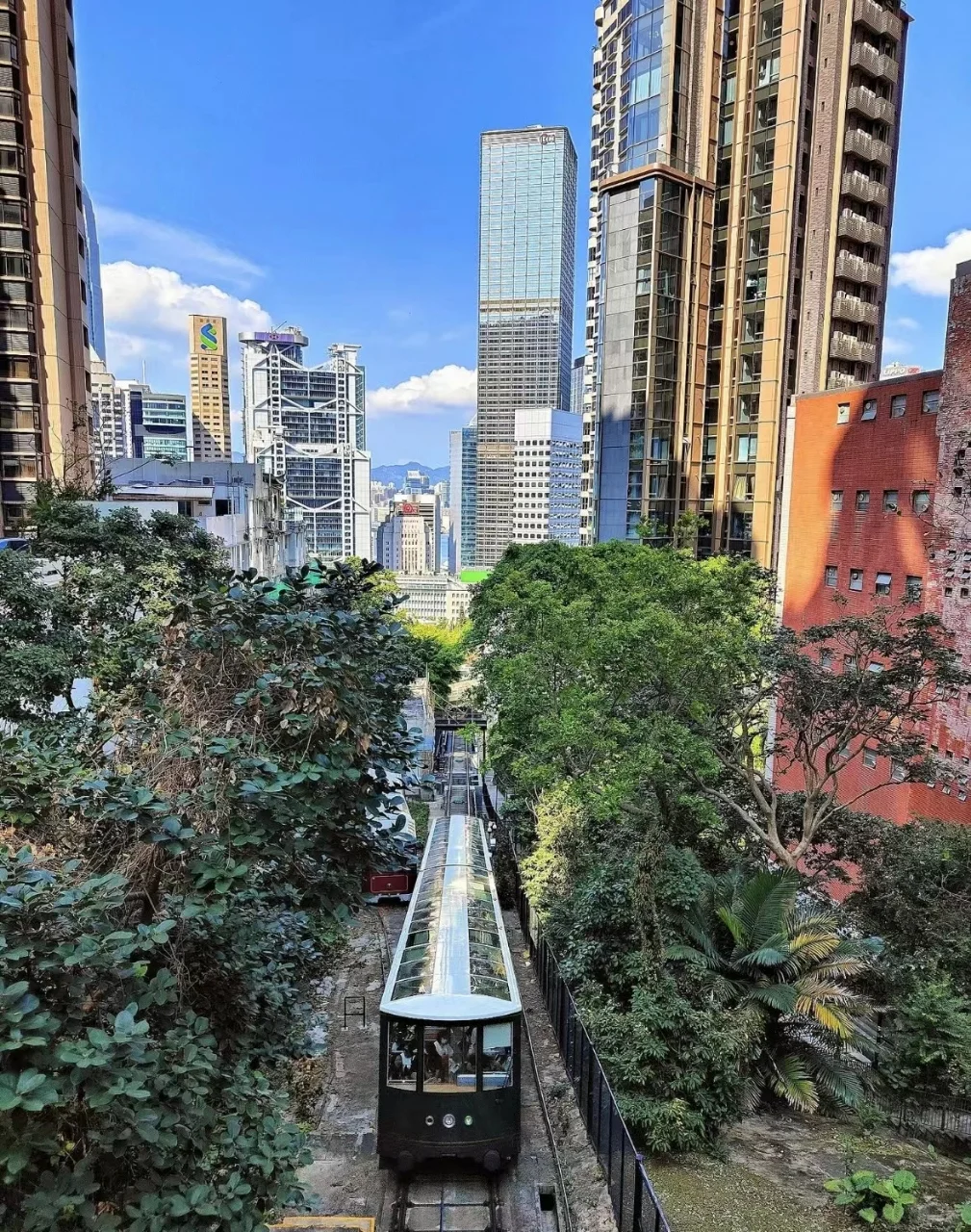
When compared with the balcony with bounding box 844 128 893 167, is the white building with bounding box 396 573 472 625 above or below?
below

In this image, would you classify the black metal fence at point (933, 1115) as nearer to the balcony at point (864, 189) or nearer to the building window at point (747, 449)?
the building window at point (747, 449)

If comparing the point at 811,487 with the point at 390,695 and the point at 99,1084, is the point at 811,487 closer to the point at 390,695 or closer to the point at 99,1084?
the point at 390,695

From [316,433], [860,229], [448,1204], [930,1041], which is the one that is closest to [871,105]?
[860,229]

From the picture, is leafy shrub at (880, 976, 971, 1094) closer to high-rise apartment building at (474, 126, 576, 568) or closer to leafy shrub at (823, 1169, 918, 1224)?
leafy shrub at (823, 1169, 918, 1224)

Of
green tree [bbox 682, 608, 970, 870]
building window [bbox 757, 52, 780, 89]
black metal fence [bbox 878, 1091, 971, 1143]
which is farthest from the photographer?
building window [bbox 757, 52, 780, 89]

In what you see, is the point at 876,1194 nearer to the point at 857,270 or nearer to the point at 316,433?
the point at 857,270

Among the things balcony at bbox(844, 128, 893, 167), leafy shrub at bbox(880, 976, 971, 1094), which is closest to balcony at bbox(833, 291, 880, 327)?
balcony at bbox(844, 128, 893, 167)
